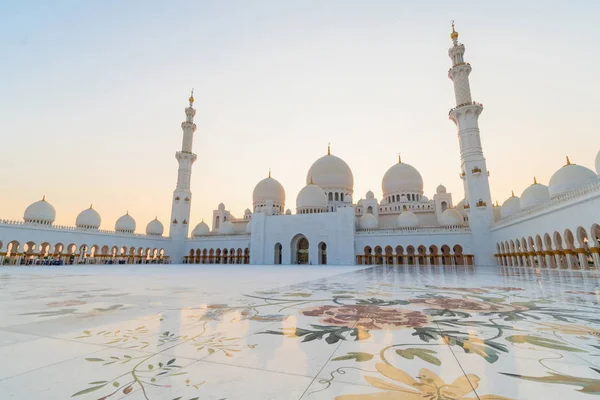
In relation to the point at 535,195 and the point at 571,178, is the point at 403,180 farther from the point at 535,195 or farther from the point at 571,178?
the point at 571,178

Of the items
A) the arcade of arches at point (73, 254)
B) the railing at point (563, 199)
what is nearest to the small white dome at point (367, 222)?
the railing at point (563, 199)

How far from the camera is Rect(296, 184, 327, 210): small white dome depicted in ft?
94.4

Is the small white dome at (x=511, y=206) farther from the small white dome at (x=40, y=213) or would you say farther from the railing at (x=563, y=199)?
the small white dome at (x=40, y=213)

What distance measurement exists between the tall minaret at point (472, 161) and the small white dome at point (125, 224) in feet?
104

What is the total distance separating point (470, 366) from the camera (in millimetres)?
1424

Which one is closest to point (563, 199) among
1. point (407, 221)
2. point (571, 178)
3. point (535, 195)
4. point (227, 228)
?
point (571, 178)

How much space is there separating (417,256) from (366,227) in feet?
16.2

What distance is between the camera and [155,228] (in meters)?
33.8

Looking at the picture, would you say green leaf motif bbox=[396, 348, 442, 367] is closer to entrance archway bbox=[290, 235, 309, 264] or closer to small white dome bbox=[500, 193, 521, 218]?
entrance archway bbox=[290, 235, 309, 264]

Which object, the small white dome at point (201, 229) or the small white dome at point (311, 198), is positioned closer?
the small white dome at point (311, 198)

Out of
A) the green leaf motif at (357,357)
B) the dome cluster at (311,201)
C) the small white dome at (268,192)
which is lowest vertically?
the green leaf motif at (357,357)

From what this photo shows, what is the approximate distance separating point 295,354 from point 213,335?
662mm

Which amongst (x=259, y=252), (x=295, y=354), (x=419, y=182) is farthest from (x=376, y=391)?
(x=419, y=182)

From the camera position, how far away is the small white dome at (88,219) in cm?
2842
